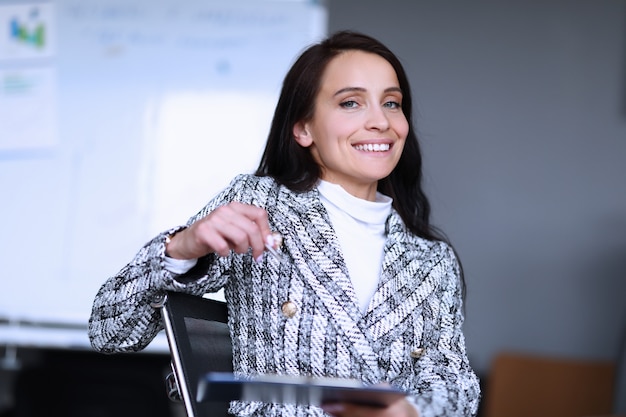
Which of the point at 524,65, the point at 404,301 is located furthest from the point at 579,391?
the point at 404,301

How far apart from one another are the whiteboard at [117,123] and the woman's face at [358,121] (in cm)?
170

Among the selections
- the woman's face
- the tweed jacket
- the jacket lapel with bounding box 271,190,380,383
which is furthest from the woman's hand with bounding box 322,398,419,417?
the woman's face

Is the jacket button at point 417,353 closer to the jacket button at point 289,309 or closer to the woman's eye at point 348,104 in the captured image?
the jacket button at point 289,309

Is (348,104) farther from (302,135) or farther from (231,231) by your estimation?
(231,231)

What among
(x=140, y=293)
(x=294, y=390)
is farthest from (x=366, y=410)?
(x=140, y=293)

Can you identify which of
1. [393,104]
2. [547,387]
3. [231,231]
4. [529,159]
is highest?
[393,104]

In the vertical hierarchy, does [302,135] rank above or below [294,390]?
above

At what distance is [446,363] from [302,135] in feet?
1.71

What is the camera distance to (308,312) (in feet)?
5.58

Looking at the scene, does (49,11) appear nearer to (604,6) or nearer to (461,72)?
(461,72)

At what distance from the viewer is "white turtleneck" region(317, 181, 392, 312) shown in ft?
5.96

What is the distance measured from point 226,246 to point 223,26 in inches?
90.8

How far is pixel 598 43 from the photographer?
13.0 ft

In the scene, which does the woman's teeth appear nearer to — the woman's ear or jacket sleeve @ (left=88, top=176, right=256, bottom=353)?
the woman's ear
